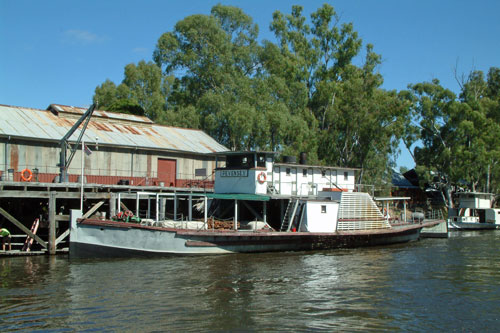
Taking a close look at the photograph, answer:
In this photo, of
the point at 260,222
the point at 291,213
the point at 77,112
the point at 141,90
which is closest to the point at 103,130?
the point at 77,112

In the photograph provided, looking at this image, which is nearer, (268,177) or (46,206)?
(268,177)

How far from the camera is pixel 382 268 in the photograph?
22.4 metres

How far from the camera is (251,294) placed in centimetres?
1673

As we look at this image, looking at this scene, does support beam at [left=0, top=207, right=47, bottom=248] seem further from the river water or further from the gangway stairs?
the gangway stairs

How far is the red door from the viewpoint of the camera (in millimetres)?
37938

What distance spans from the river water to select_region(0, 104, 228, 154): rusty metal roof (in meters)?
11.2

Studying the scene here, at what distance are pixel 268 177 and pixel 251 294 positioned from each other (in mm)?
13195

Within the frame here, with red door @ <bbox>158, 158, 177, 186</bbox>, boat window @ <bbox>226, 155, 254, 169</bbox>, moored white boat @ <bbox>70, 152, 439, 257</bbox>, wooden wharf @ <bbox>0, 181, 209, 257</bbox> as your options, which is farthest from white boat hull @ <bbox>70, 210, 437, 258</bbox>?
red door @ <bbox>158, 158, 177, 186</bbox>

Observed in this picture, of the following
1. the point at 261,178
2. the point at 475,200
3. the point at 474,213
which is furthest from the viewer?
the point at 474,213

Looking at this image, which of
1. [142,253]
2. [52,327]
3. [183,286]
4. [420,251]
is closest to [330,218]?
[420,251]

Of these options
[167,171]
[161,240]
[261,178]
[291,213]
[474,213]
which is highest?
[167,171]

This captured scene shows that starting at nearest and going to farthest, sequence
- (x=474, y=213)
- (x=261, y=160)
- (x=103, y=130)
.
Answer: (x=261, y=160) < (x=103, y=130) < (x=474, y=213)

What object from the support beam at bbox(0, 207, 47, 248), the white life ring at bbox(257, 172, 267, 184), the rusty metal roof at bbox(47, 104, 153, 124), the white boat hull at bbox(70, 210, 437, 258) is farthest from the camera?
the rusty metal roof at bbox(47, 104, 153, 124)

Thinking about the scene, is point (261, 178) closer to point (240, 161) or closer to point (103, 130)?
point (240, 161)
